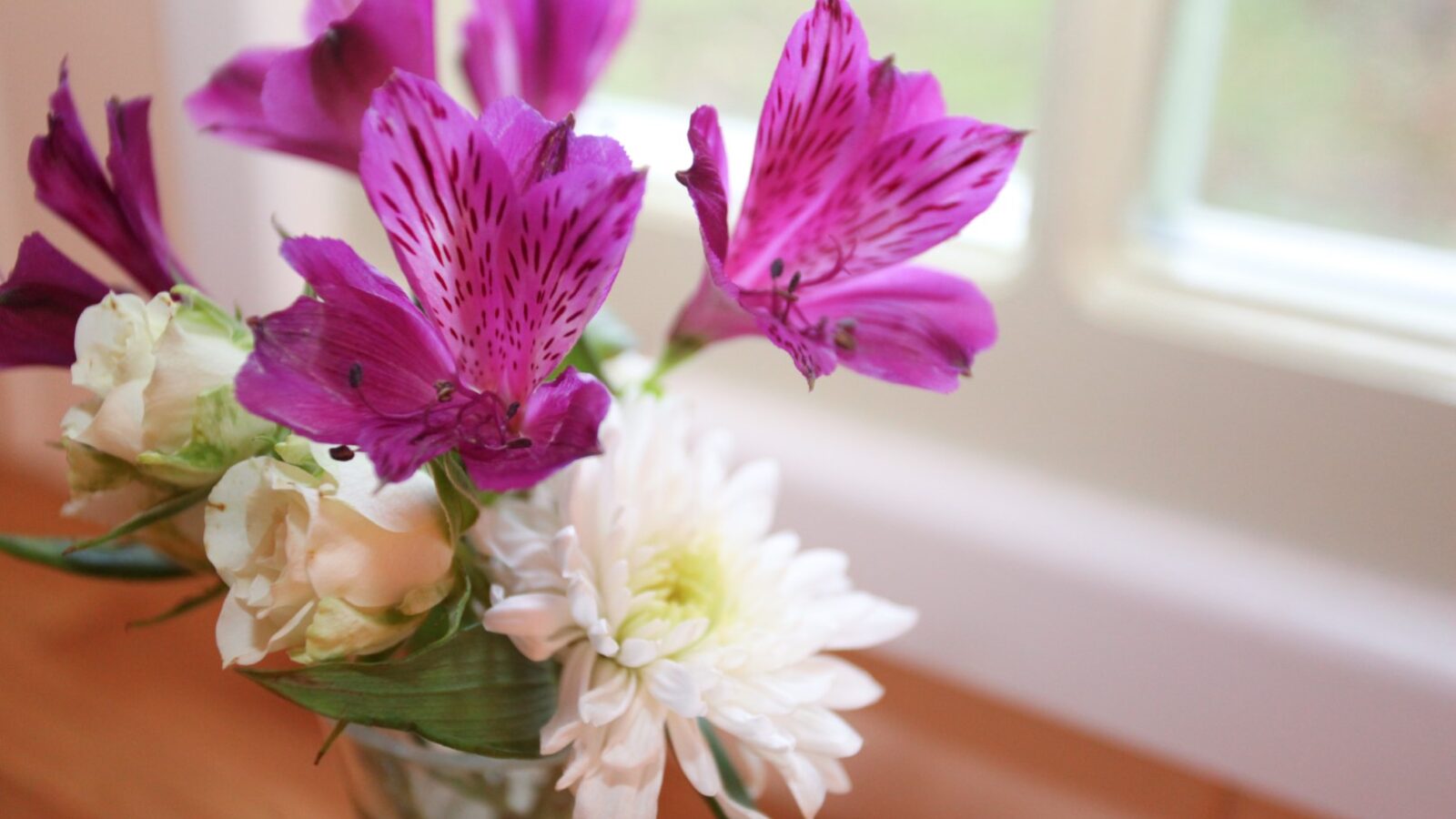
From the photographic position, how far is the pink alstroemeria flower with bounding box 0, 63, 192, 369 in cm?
38

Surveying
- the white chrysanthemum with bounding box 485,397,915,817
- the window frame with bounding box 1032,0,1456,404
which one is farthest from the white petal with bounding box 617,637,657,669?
the window frame with bounding box 1032,0,1456,404

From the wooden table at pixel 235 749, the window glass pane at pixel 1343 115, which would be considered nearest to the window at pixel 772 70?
the window glass pane at pixel 1343 115

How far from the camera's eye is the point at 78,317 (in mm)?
385

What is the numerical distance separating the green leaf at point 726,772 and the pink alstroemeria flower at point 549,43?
229 millimetres

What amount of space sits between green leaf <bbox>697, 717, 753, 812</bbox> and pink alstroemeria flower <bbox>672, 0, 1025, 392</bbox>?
157 mm

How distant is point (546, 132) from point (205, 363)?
124 mm

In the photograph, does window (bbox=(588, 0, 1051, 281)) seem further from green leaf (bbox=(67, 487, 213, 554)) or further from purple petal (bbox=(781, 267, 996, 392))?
green leaf (bbox=(67, 487, 213, 554))

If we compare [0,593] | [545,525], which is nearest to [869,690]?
[545,525]

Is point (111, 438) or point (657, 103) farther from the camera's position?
point (657, 103)

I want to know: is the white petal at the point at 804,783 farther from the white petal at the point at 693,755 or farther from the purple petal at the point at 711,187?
the purple petal at the point at 711,187

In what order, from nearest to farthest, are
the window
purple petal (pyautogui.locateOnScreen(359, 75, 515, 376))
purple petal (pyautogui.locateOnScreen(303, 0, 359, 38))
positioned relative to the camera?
1. purple petal (pyautogui.locateOnScreen(359, 75, 515, 376))
2. purple petal (pyautogui.locateOnScreen(303, 0, 359, 38))
3. the window

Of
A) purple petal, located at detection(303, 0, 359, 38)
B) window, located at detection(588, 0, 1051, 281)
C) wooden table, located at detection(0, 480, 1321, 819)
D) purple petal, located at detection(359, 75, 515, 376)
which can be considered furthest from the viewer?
window, located at detection(588, 0, 1051, 281)

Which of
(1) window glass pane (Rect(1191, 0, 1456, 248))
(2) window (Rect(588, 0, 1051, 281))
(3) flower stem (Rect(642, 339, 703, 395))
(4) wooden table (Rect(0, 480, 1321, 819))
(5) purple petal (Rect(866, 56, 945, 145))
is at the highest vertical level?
(1) window glass pane (Rect(1191, 0, 1456, 248))

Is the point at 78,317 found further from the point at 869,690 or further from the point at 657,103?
the point at 657,103
